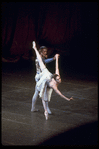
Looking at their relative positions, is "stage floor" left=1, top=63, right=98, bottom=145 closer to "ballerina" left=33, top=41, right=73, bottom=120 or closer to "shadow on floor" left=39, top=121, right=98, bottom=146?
"shadow on floor" left=39, top=121, right=98, bottom=146

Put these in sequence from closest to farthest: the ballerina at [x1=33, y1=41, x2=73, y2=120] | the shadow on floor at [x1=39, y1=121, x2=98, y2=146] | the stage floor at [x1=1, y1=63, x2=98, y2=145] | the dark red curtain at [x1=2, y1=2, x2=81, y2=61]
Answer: the shadow on floor at [x1=39, y1=121, x2=98, y2=146], the stage floor at [x1=1, y1=63, x2=98, y2=145], the ballerina at [x1=33, y1=41, x2=73, y2=120], the dark red curtain at [x1=2, y1=2, x2=81, y2=61]

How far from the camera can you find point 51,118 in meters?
4.75

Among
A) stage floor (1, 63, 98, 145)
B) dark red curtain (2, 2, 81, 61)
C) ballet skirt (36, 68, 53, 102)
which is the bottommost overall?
stage floor (1, 63, 98, 145)

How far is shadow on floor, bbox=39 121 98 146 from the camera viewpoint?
3687 mm

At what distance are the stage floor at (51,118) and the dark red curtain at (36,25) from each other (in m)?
5.19

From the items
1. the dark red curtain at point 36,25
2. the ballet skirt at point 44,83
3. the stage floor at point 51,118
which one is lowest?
the stage floor at point 51,118

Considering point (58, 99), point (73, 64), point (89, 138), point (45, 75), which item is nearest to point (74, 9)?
point (73, 64)

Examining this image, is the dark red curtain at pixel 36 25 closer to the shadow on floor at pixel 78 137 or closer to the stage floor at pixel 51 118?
the stage floor at pixel 51 118

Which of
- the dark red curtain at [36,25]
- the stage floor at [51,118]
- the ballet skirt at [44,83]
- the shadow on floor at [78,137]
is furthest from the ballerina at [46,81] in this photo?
the dark red curtain at [36,25]

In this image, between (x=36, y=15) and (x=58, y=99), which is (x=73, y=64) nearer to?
(x=36, y=15)

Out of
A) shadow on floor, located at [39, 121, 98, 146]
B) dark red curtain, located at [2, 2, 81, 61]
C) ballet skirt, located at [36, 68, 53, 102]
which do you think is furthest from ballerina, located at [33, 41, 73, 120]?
dark red curtain, located at [2, 2, 81, 61]

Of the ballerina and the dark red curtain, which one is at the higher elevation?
the dark red curtain

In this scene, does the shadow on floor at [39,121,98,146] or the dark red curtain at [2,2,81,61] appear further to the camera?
the dark red curtain at [2,2,81,61]

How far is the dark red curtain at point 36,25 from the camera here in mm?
12141
